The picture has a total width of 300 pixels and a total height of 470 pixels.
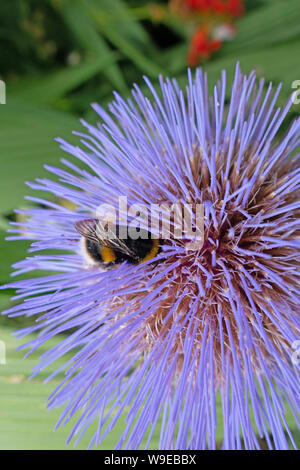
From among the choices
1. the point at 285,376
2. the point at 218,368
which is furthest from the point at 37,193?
the point at 285,376

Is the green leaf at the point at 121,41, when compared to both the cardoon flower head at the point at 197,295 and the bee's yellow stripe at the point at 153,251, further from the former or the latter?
the bee's yellow stripe at the point at 153,251

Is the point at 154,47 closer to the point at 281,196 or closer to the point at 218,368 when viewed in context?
Answer: the point at 281,196

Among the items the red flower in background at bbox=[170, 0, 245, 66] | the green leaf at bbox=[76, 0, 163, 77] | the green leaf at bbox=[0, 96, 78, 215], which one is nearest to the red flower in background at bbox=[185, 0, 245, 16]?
the red flower in background at bbox=[170, 0, 245, 66]

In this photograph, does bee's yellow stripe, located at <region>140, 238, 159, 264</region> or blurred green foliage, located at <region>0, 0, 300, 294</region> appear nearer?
bee's yellow stripe, located at <region>140, 238, 159, 264</region>

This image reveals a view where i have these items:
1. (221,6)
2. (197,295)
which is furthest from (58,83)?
(197,295)

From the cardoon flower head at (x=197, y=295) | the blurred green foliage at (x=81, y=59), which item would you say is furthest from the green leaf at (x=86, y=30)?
the cardoon flower head at (x=197, y=295)

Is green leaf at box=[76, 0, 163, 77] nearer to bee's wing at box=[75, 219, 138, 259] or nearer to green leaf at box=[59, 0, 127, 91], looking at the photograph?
green leaf at box=[59, 0, 127, 91]

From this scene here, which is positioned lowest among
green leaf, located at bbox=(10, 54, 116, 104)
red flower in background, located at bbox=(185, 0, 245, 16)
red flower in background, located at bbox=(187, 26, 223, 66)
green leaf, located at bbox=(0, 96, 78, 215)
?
green leaf, located at bbox=(0, 96, 78, 215)

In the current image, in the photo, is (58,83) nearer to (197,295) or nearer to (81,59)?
(81,59)
